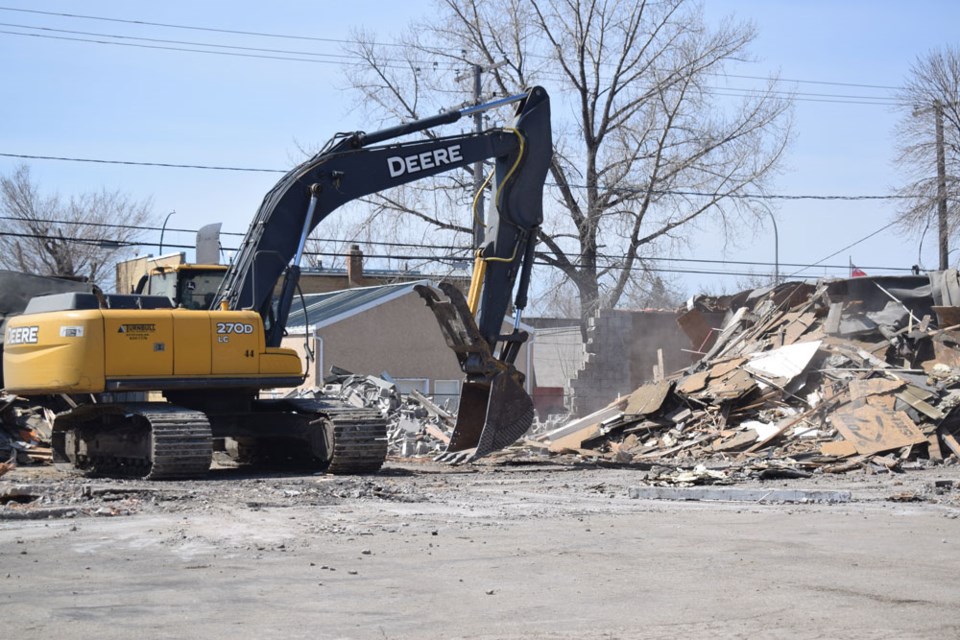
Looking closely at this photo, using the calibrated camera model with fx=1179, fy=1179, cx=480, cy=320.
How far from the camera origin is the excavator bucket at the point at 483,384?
16219 mm

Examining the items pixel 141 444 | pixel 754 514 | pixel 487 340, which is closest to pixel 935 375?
pixel 487 340

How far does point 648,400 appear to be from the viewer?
2062cm

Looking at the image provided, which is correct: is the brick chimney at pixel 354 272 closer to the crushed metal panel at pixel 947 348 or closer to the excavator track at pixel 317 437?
the crushed metal panel at pixel 947 348

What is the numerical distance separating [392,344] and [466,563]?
3016 cm

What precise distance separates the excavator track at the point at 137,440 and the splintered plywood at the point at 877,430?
935cm

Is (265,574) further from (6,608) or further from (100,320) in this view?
(100,320)

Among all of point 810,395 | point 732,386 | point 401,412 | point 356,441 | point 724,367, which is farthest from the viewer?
point 401,412

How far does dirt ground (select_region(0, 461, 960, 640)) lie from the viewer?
639 centimetres

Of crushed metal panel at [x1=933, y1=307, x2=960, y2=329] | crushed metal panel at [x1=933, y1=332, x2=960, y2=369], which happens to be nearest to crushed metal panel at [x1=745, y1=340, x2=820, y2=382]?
crushed metal panel at [x1=933, y1=332, x2=960, y2=369]

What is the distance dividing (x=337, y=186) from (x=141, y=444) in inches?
170

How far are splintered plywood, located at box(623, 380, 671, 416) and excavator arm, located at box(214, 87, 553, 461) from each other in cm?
427

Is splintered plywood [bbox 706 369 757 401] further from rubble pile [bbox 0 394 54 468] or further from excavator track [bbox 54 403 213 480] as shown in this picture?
rubble pile [bbox 0 394 54 468]

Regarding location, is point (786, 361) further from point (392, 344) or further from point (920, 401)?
point (392, 344)

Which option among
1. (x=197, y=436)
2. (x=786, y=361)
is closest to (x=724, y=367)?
(x=786, y=361)
